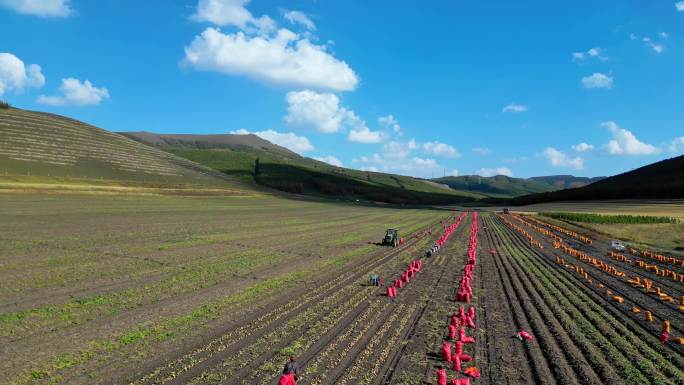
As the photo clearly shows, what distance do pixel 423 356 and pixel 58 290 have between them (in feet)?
52.7

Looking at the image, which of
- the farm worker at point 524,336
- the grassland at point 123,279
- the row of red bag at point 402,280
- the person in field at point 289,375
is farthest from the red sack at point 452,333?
the grassland at point 123,279

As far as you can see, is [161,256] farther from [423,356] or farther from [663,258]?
[663,258]

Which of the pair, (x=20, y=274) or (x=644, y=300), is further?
(x=644, y=300)

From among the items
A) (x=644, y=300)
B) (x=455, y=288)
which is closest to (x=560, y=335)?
(x=455, y=288)

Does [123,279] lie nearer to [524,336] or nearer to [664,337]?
[524,336]

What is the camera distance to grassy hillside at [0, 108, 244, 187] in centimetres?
8512

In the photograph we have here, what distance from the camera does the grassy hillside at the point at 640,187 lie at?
13075 centimetres

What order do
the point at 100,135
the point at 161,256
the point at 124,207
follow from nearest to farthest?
the point at 161,256, the point at 124,207, the point at 100,135

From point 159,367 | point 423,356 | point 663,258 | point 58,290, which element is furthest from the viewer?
point 663,258

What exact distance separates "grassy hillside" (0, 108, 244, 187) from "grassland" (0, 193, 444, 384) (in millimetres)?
42213

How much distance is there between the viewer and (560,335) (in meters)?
16.9

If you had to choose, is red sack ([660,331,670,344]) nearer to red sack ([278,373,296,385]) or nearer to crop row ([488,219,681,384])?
crop row ([488,219,681,384])

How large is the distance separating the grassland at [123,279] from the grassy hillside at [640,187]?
123m

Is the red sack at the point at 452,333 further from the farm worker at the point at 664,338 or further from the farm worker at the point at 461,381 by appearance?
the farm worker at the point at 664,338
